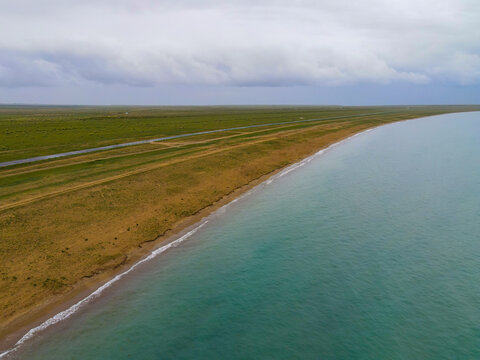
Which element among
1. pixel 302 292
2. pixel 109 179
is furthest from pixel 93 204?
pixel 302 292


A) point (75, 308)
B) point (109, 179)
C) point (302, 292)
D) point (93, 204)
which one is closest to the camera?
point (75, 308)

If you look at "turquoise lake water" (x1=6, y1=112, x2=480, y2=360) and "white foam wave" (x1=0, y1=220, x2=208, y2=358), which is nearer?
"turquoise lake water" (x1=6, y1=112, x2=480, y2=360)

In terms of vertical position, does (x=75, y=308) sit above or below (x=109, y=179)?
below

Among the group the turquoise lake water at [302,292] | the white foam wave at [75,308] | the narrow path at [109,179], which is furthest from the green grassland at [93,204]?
the turquoise lake water at [302,292]

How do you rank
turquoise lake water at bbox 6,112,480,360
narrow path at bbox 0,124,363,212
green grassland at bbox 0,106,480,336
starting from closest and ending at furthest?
1. turquoise lake water at bbox 6,112,480,360
2. green grassland at bbox 0,106,480,336
3. narrow path at bbox 0,124,363,212

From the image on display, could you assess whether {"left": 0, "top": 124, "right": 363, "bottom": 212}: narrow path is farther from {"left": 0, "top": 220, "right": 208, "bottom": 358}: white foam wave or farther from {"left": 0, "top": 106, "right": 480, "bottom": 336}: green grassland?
{"left": 0, "top": 220, "right": 208, "bottom": 358}: white foam wave

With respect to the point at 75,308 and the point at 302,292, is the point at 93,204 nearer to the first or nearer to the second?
the point at 75,308

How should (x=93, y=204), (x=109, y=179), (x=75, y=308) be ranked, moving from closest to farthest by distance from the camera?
(x=75, y=308) < (x=93, y=204) < (x=109, y=179)

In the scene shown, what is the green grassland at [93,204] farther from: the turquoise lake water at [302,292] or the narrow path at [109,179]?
the turquoise lake water at [302,292]

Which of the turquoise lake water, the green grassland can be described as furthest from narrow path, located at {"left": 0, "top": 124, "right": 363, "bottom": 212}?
the turquoise lake water

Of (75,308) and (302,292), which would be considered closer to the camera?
(75,308)
